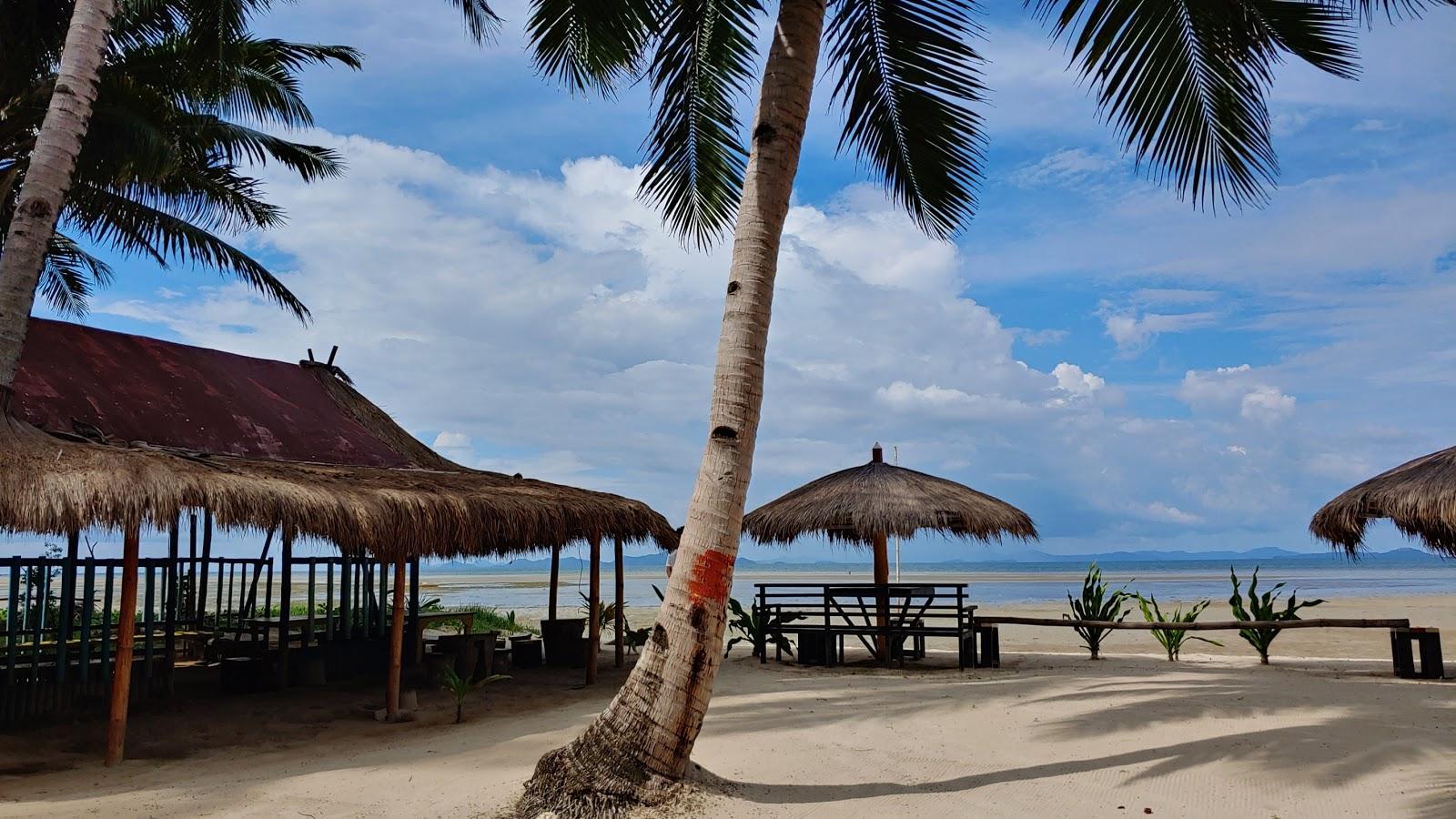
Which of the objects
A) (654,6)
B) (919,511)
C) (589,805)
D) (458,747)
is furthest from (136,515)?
(919,511)

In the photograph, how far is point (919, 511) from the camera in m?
11.3

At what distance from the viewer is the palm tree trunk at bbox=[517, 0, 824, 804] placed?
489 centimetres

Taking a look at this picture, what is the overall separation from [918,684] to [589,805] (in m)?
5.13

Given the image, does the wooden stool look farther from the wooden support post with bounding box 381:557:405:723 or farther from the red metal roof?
the red metal roof

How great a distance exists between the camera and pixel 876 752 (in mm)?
6199

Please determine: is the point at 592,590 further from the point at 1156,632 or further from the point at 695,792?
the point at 1156,632

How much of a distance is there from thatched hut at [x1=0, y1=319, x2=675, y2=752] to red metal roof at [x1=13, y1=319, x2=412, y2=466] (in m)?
0.02

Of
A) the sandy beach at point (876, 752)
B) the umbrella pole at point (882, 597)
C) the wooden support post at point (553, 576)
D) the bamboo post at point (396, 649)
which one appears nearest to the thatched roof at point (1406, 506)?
the sandy beach at point (876, 752)

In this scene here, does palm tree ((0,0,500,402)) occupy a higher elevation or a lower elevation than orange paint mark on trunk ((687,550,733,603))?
higher

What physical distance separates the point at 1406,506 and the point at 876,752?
6481 mm

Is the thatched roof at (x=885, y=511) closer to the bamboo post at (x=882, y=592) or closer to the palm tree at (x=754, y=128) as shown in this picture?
the bamboo post at (x=882, y=592)

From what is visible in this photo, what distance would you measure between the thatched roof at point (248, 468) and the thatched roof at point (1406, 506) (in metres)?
7.10

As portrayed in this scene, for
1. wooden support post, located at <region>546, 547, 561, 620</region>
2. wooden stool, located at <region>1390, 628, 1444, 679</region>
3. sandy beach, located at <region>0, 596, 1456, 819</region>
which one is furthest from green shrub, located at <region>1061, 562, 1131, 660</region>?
wooden support post, located at <region>546, 547, 561, 620</region>

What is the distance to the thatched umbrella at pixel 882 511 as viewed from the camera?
37.1 ft
